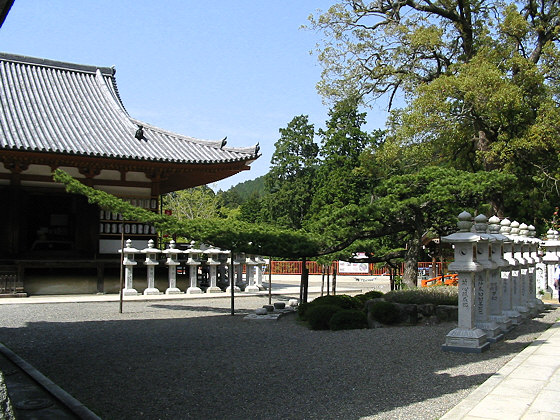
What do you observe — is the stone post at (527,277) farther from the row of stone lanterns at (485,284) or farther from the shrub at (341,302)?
the shrub at (341,302)

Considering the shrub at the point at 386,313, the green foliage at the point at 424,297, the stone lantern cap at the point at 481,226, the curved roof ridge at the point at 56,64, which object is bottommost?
the shrub at the point at 386,313

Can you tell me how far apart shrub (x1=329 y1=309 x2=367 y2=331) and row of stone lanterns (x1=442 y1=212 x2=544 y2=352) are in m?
2.44

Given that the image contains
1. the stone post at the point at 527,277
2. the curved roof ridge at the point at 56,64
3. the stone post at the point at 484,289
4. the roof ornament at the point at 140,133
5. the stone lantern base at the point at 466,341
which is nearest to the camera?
the stone lantern base at the point at 466,341

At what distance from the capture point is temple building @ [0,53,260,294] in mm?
17438

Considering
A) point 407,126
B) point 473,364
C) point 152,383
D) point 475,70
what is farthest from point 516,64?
point 152,383

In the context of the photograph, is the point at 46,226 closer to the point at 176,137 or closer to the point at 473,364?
the point at 176,137

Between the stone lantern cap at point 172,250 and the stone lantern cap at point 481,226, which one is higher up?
the stone lantern cap at point 481,226

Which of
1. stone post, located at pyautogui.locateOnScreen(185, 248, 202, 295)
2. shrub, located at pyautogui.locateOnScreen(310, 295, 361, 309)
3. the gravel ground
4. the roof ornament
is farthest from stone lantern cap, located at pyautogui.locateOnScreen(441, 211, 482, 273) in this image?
the roof ornament

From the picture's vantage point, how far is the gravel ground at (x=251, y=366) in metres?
5.46

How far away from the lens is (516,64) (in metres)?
16.9

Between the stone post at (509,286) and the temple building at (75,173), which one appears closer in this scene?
the stone post at (509,286)

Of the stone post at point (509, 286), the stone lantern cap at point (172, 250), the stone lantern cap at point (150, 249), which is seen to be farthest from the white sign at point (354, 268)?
the stone post at point (509, 286)

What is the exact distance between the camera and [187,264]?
62.2 ft

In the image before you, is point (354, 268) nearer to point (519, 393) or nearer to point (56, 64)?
point (56, 64)
